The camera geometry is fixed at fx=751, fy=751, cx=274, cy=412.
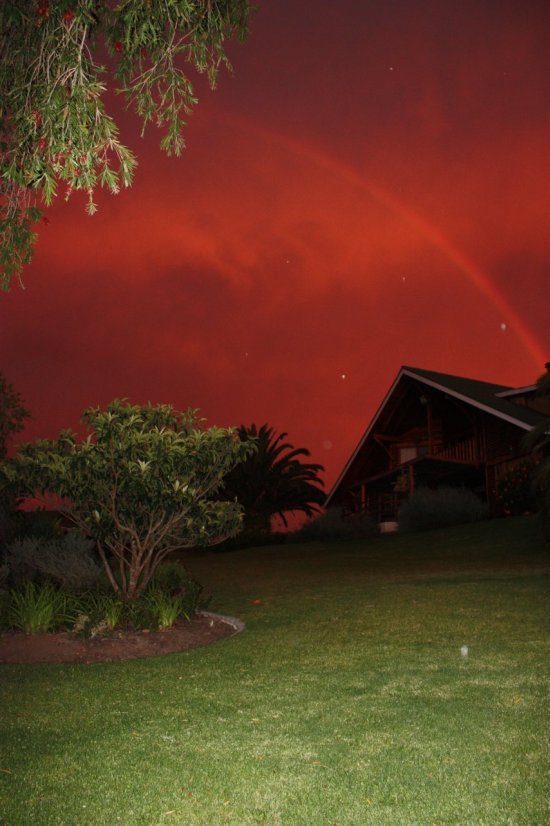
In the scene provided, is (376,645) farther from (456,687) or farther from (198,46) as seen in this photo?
(198,46)

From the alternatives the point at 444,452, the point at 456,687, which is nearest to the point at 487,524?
the point at 444,452

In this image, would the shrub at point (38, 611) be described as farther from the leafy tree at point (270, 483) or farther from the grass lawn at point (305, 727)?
the leafy tree at point (270, 483)

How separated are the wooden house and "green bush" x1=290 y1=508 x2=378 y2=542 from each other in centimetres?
273

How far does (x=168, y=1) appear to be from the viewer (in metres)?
5.35

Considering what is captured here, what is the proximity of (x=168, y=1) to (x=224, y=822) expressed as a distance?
5.37 meters

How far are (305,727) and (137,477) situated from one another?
532cm

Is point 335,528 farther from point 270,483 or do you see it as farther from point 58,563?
point 58,563

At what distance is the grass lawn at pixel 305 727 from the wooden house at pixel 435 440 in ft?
67.5

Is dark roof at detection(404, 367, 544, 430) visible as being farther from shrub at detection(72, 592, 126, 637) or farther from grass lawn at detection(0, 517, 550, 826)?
shrub at detection(72, 592, 126, 637)

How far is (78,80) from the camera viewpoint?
5.67 metres

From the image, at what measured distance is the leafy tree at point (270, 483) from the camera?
41.5 meters

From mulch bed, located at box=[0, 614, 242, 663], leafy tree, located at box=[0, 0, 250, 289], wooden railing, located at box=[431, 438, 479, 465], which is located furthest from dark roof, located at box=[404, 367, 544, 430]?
leafy tree, located at box=[0, 0, 250, 289]

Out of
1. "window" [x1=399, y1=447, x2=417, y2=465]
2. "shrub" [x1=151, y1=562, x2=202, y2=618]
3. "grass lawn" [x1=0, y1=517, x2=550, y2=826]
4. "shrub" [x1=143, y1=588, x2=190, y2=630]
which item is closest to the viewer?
"grass lawn" [x1=0, y1=517, x2=550, y2=826]

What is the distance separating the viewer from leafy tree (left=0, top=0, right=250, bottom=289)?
5.61 m
